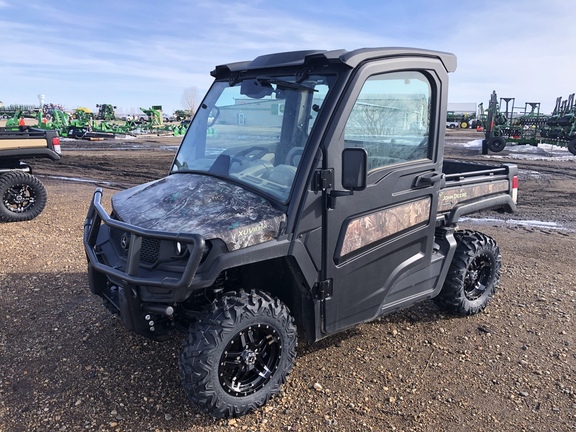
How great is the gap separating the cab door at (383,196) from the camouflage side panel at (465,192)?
0.35m

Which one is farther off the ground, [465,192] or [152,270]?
[465,192]

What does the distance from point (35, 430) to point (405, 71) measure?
333 cm

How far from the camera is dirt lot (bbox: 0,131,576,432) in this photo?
2.90 m

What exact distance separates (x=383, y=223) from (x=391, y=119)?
2.43ft

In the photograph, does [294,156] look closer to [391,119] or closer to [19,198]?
[391,119]

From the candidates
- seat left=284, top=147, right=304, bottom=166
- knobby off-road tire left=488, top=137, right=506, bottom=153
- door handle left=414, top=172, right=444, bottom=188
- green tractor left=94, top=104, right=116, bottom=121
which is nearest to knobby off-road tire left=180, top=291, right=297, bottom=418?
seat left=284, top=147, right=304, bottom=166

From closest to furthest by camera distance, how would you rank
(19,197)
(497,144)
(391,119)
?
(391,119)
(19,197)
(497,144)

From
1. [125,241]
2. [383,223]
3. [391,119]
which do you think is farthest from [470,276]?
[125,241]

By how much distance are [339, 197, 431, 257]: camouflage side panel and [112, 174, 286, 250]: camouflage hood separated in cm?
54

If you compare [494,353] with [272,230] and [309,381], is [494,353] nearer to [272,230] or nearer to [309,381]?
[309,381]

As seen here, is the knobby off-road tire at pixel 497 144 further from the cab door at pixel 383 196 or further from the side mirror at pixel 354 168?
the side mirror at pixel 354 168

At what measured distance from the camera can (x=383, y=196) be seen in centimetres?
317

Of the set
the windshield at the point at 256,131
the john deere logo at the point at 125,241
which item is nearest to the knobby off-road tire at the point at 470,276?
the windshield at the point at 256,131

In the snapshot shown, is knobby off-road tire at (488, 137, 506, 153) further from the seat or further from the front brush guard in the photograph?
the front brush guard
